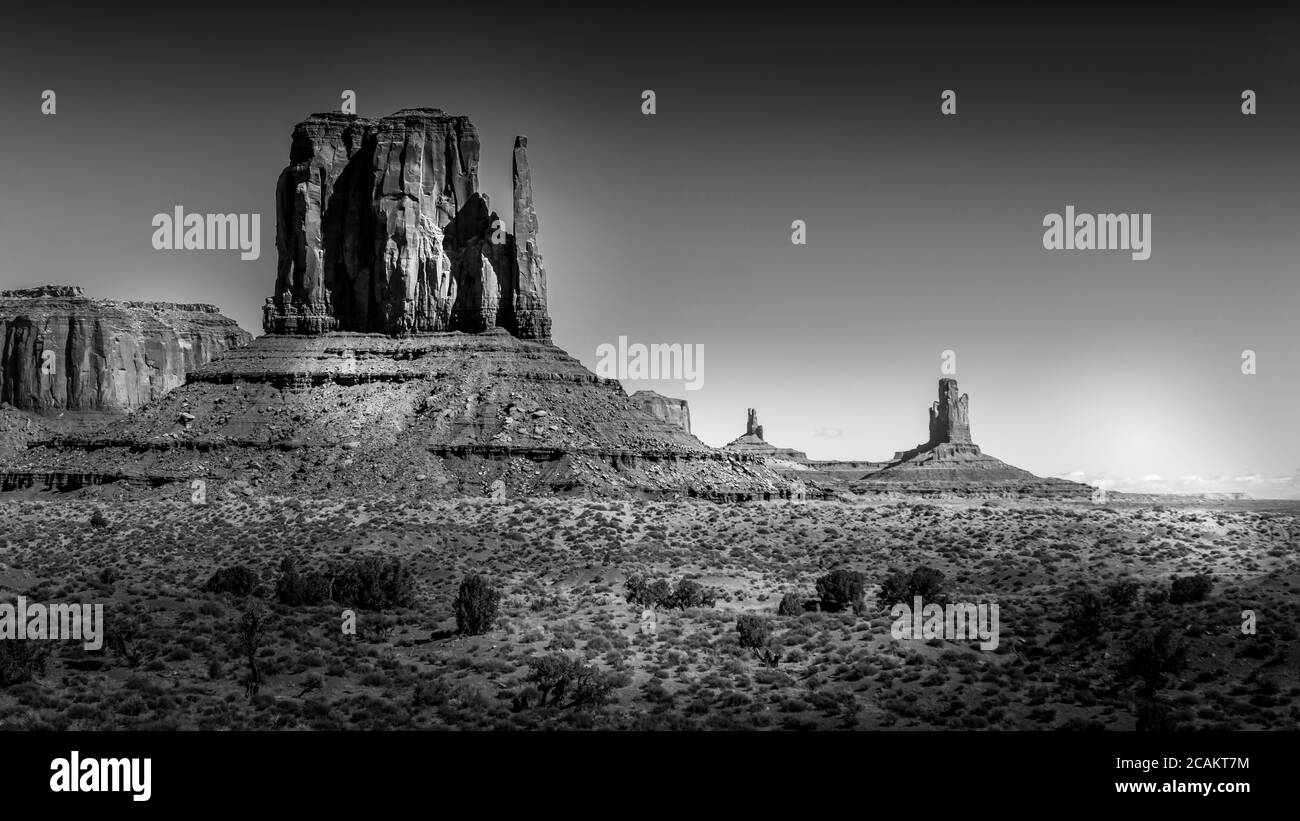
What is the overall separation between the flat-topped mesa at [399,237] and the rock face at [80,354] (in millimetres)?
57407

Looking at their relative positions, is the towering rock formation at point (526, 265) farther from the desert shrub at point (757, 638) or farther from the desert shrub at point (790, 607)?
the desert shrub at point (757, 638)

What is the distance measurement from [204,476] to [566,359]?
27.7 metres

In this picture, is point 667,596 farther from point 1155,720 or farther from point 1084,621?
point 1155,720

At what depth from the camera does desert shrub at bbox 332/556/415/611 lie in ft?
111

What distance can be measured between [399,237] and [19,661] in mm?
67415

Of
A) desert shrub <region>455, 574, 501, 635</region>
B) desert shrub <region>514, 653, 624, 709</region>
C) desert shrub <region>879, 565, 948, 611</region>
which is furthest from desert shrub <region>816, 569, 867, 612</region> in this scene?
desert shrub <region>514, 653, 624, 709</region>

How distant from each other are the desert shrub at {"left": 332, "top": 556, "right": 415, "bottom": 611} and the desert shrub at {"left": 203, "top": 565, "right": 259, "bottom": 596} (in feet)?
9.28

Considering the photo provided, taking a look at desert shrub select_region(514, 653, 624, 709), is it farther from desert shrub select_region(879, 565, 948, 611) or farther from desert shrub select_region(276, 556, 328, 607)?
desert shrub select_region(879, 565, 948, 611)

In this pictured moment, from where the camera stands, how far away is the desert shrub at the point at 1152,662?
22047mm

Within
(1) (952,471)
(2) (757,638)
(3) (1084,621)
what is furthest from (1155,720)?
(1) (952,471)

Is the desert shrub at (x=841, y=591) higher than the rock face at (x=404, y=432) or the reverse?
the reverse

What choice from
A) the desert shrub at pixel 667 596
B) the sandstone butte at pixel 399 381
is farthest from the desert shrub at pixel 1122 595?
the sandstone butte at pixel 399 381

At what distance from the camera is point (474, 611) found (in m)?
30.1
